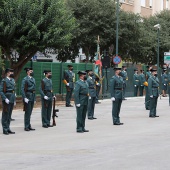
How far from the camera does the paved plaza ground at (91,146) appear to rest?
432 inches

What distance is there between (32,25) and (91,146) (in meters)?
13.4

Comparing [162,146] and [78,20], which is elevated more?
[78,20]

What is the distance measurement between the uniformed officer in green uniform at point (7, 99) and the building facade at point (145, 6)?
133 ft

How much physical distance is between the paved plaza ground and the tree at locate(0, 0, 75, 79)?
6317 mm

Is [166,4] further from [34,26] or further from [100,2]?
[34,26]

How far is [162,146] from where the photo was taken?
1355 cm

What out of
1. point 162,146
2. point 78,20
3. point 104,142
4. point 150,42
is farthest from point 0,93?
point 150,42

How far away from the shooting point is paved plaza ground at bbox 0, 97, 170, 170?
432 inches

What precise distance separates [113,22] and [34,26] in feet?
60.8

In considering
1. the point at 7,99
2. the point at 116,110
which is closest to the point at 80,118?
the point at 7,99

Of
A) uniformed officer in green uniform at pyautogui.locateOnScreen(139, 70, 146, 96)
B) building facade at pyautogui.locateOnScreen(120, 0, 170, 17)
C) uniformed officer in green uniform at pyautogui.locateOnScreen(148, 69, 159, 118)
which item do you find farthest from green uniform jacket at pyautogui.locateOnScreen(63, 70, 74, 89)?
building facade at pyautogui.locateOnScreen(120, 0, 170, 17)

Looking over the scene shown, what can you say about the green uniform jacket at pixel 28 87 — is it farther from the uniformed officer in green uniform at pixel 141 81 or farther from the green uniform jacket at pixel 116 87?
the uniformed officer in green uniform at pixel 141 81

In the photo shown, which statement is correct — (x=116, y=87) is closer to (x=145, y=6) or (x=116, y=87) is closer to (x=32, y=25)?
(x=32, y=25)

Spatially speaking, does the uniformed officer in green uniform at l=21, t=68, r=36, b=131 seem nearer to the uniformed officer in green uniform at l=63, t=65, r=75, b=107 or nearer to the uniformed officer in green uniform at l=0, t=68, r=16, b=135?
the uniformed officer in green uniform at l=0, t=68, r=16, b=135
